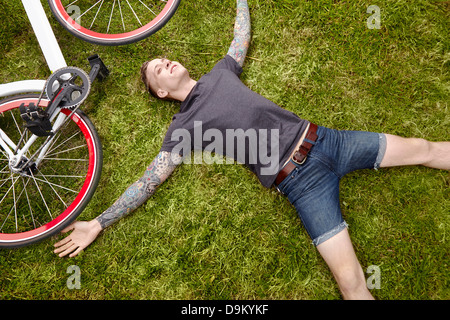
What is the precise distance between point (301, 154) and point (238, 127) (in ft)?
2.27

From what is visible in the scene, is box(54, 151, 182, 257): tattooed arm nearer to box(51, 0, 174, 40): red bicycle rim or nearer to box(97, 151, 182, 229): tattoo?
box(97, 151, 182, 229): tattoo

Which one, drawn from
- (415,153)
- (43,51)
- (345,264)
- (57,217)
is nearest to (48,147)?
(57,217)

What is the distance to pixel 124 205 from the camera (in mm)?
3252

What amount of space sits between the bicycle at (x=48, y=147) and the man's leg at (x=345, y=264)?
257 cm

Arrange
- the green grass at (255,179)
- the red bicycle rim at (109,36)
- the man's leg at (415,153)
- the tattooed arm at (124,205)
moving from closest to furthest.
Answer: the man's leg at (415,153)
the tattooed arm at (124,205)
the green grass at (255,179)
the red bicycle rim at (109,36)

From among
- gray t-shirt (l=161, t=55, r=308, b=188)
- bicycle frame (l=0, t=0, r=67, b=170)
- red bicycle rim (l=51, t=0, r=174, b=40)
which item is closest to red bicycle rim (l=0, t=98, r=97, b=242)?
bicycle frame (l=0, t=0, r=67, b=170)

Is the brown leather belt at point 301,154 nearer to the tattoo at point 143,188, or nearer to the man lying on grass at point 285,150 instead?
the man lying on grass at point 285,150

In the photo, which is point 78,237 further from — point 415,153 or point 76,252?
point 415,153

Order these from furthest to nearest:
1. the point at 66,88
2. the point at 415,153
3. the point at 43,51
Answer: the point at 43,51
the point at 415,153
the point at 66,88

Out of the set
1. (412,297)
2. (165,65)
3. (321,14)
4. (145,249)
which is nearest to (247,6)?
(321,14)

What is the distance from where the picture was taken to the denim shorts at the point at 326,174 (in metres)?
2.94

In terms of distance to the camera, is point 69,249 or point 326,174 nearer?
point 326,174

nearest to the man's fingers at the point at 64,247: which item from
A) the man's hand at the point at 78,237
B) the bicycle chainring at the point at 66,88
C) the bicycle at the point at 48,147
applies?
the man's hand at the point at 78,237
